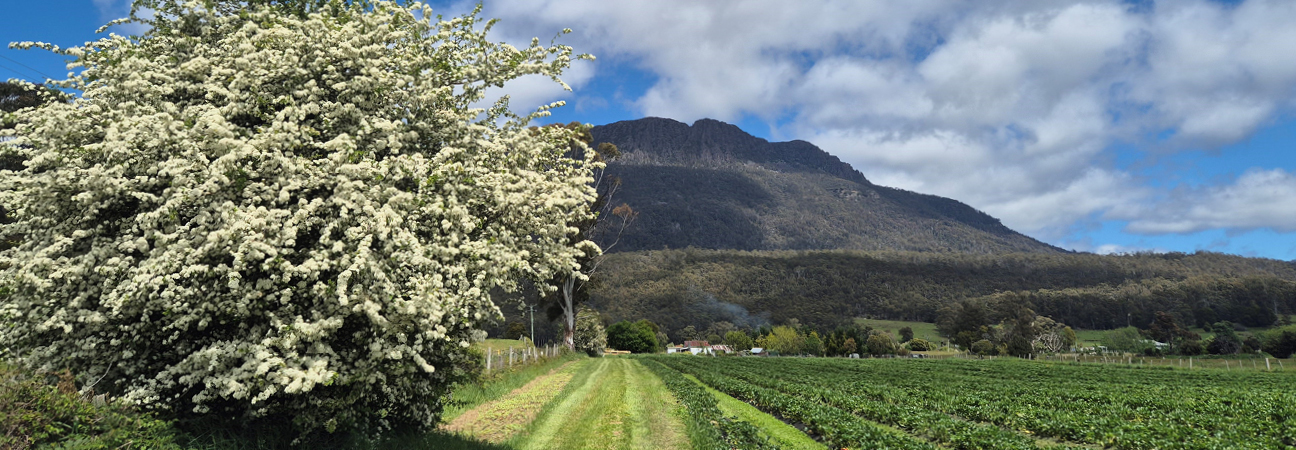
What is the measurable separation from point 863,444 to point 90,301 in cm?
1506

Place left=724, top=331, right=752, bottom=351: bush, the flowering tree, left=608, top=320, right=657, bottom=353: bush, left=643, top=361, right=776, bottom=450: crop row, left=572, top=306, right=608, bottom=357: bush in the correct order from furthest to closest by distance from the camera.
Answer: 1. left=724, top=331, right=752, bottom=351: bush
2. left=608, top=320, right=657, bottom=353: bush
3. left=572, top=306, right=608, bottom=357: bush
4. left=643, top=361, right=776, bottom=450: crop row
5. the flowering tree

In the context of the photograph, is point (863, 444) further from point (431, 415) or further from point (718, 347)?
point (718, 347)

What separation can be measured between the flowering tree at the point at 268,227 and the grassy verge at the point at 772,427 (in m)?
8.63

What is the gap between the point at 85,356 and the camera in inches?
343

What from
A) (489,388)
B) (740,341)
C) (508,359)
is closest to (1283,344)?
(740,341)

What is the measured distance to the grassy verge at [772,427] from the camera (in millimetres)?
15545

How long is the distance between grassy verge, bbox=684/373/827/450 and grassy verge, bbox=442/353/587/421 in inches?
310

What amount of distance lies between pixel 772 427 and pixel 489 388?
11.3 metres

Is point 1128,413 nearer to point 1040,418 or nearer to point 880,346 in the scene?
point 1040,418

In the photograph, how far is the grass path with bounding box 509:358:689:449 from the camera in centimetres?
1520

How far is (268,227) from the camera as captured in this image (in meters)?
8.07

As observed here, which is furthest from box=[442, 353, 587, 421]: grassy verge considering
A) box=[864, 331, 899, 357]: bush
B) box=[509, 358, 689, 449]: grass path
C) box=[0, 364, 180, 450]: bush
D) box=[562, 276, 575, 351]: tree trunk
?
box=[864, 331, 899, 357]: bush

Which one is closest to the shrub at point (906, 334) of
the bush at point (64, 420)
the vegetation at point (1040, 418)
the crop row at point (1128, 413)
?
the crop row at point (1128, 413)

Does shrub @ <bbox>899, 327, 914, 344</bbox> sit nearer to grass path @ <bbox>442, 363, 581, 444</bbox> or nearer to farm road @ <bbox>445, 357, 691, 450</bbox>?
farm road @ <bbox>445, 357, 691, 450</bbox>
